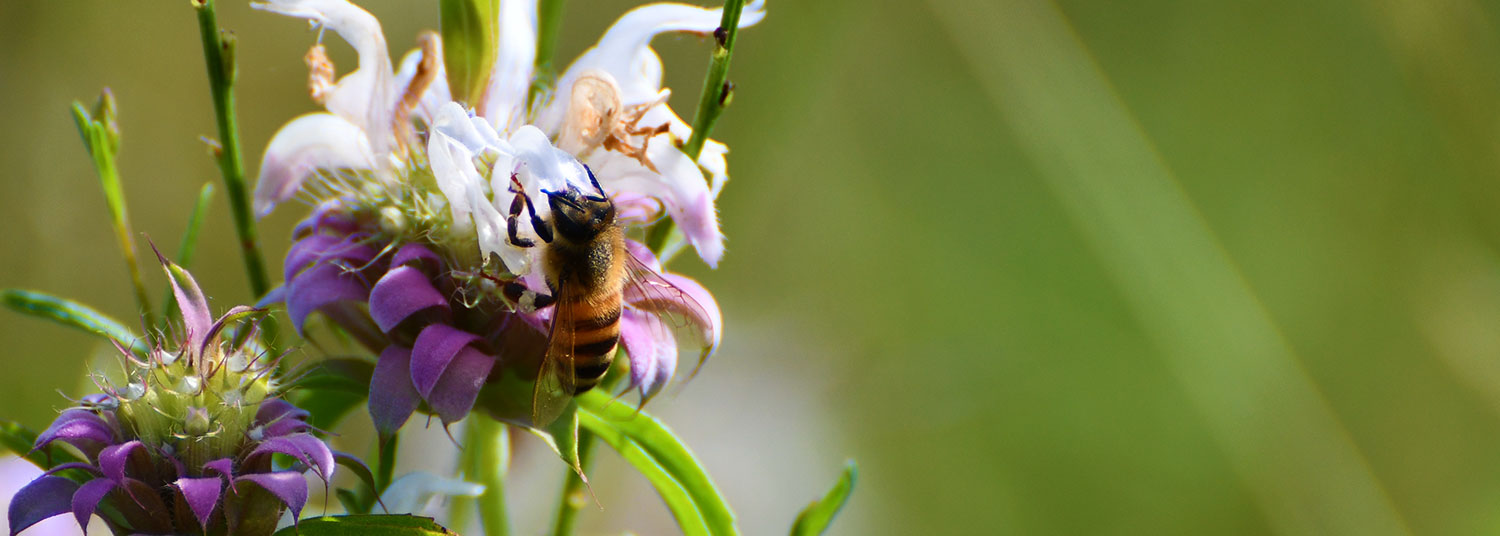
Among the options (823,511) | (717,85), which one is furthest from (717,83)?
(823,511)

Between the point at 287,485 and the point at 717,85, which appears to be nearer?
the point at 287,485

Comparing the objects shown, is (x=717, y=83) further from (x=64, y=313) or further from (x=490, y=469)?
(x=64, y=313)

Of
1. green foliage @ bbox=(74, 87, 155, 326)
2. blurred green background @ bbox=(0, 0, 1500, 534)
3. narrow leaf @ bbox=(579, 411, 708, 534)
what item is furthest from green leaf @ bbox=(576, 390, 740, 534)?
blurred green background @ bbox=(0, 0, 1500, 534)

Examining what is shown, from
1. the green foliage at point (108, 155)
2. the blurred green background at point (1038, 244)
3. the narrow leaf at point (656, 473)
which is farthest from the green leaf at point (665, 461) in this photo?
the blurred green background at point (1038, 244)

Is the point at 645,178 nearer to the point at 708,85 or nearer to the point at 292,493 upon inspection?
the point at 708,85

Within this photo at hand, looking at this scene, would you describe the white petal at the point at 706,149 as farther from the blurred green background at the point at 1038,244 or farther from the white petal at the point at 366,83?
the blurred green background at the point at 1038,244

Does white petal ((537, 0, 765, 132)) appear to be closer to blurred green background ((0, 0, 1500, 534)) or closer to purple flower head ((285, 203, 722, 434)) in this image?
purple flower head ((285, 203, 722, 434))

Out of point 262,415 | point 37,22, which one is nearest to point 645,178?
point 262,415

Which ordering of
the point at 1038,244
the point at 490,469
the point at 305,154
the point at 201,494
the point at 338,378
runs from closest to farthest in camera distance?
the point at 201,494
the point at 338,378
the point at 305,154
the point at 490,469
the point at 1038,244
